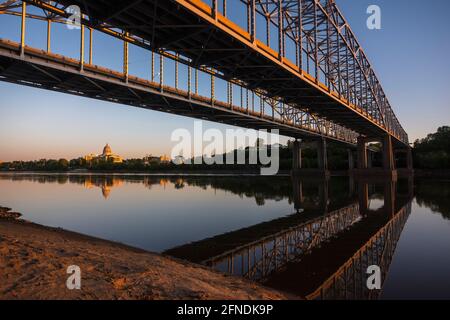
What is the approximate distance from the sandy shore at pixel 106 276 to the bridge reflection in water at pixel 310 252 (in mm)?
1393

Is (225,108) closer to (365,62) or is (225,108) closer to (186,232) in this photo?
(186,232)

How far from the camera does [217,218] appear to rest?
19.7m

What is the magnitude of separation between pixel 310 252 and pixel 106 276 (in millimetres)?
7857

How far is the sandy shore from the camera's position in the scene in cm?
618

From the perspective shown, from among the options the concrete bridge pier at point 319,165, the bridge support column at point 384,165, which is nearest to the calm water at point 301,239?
the bridge support column at point 384,165

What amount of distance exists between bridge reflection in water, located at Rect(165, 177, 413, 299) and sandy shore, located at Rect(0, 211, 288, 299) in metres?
1.39

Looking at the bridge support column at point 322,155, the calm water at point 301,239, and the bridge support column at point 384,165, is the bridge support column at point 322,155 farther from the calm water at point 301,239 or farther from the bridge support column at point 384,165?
the calm water at point 301,239

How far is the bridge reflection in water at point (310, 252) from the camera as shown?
8.51 meters

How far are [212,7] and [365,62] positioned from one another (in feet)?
195

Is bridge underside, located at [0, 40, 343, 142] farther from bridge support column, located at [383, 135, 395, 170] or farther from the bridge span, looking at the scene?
bridge support column, located at [383, 135, 395, 170]

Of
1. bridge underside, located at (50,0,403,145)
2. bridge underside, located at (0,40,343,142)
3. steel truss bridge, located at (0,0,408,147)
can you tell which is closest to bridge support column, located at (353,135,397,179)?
steel truss bridge, located at (0,0,408,147)

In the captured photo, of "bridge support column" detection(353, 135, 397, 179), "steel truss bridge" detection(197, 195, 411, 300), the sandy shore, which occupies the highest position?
"bridge support column" detection(353, 135, 397, 179)
